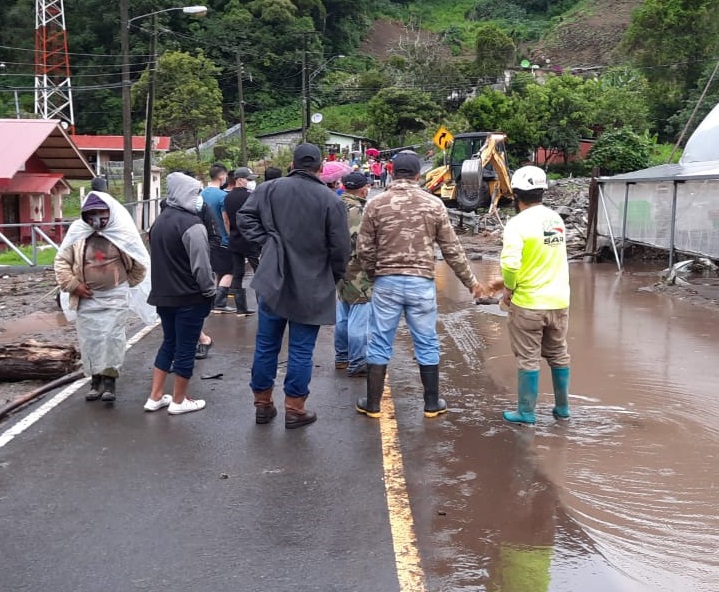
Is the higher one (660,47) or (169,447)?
(660,47)

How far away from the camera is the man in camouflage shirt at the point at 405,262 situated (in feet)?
→ 18.5

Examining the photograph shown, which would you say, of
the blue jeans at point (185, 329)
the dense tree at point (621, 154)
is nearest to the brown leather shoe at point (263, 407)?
the blue jeans at point (185, 329)

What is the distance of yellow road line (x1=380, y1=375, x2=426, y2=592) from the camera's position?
348 cm

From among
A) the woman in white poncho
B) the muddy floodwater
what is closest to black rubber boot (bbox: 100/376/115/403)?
the woman in white poncho

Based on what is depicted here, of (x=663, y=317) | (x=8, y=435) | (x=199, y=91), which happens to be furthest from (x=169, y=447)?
(x=199, y=91)

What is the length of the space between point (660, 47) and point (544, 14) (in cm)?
4792

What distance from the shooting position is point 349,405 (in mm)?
6227

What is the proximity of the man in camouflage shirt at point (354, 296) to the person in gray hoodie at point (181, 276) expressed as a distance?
1402mm

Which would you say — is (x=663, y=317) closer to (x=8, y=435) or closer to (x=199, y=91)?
(x=8, y=435)

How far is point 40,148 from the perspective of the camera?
25984 mm

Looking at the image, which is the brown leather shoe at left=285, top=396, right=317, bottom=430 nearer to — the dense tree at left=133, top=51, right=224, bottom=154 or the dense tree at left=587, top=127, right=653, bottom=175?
the dense tree at left=587, top=127, right=653, bottom=175

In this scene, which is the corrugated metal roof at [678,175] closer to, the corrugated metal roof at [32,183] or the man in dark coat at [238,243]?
the man in dark coat at [238,243]

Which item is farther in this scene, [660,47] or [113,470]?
[660,47]

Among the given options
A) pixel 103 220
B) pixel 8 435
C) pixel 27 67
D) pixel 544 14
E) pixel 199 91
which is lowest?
pixel 8 435
